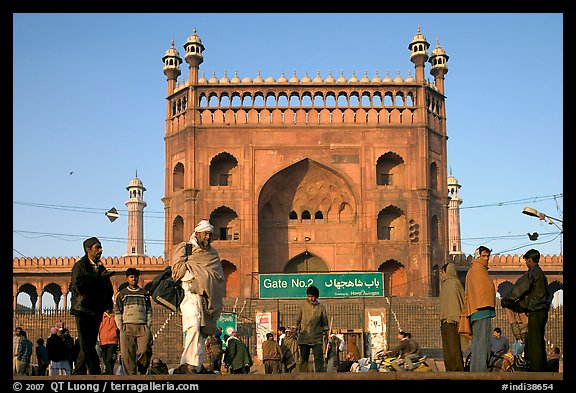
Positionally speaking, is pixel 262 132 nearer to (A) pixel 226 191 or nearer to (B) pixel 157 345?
(A) pixel 226 191

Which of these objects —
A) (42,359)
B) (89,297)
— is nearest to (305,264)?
(42,359)

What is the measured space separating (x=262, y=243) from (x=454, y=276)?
77.9ft

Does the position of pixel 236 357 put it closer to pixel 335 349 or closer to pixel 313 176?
pixel 335 349

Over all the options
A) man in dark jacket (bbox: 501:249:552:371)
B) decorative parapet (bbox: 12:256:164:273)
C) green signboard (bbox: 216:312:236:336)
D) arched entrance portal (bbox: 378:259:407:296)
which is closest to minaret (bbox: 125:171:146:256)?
decorative parapet (bbox: 12:256:164:273)

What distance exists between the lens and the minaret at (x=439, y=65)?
33.9 m

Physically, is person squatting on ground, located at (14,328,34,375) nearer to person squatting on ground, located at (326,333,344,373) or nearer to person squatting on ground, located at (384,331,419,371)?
person squatting on ground, located at (326,333,344,373)

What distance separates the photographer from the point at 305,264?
108 ft

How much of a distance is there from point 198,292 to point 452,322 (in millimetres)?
2545

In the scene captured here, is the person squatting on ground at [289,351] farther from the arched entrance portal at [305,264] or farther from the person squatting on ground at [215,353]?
the arched entrance portal at [305,264]

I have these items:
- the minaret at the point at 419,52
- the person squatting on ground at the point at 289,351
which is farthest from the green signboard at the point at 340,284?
the person squatting on ground at the point at 289,351

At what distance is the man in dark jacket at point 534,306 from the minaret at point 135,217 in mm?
57797

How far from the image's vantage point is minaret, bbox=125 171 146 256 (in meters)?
65.2

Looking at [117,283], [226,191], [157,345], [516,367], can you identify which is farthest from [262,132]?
[516,367]
